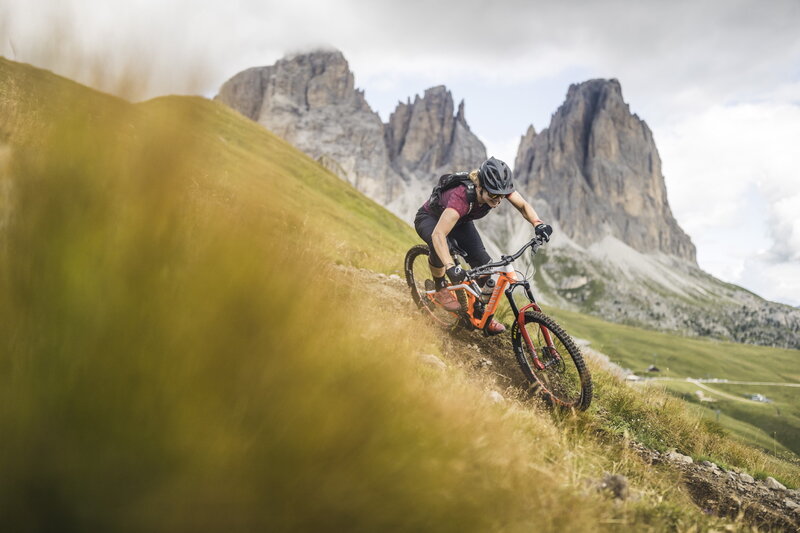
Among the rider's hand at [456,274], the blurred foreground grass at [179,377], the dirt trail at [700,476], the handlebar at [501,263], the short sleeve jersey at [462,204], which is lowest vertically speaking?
the dirt trail at [700,476]

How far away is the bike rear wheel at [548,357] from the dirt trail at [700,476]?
0.38 m

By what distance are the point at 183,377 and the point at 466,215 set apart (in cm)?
710

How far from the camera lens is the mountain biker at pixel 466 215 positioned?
7.53 m

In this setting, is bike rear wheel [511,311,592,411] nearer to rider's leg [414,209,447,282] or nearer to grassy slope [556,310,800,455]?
rider's leg [414,209,447,282]

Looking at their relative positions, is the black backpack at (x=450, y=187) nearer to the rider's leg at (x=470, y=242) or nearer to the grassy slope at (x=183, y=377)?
the rider's leg at (x=470, y=242)

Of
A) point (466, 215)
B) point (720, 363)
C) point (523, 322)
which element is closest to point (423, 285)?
point (466, 215)

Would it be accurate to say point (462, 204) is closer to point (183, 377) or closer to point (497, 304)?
point (497, 304)

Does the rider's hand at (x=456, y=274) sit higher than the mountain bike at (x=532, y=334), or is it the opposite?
the rider's hand at (x=456, y=274)

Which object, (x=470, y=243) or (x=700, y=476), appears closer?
(x=700, y=476)

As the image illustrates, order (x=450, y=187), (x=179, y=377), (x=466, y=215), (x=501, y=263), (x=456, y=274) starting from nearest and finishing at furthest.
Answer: (x=179, y=377) < (x=456, y=274) < (x=501, y=263) < (x=466, y=215) < (x=450, y=187)

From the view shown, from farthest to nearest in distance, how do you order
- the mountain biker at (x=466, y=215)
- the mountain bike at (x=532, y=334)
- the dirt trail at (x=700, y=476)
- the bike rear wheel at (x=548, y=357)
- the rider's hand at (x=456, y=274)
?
the mountain biker at (x=466, y=215) < the rider's hand at (x=456, y=274) < the bike rear wheel at (x=548, y=357) < the mountain bike at (x=532, y=334) < the dirt trail at (x=700, y=476)

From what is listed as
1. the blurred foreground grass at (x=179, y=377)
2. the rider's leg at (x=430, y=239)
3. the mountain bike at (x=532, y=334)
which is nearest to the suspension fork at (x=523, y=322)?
the mountain bike at (x=532, y=334)

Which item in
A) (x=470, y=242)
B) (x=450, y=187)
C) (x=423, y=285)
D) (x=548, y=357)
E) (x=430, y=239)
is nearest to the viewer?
(x=548, y=357)

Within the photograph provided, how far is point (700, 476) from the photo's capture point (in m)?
6.14
